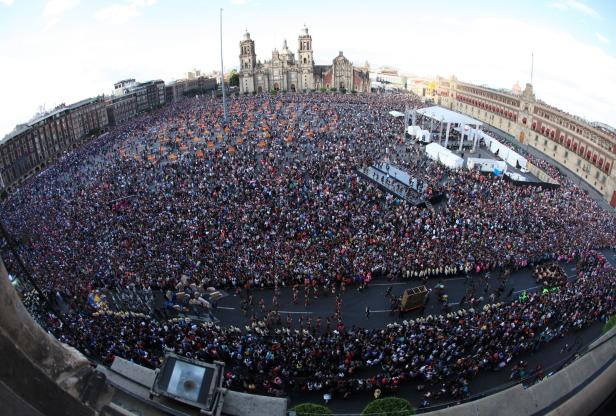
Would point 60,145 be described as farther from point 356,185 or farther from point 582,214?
point 582,214

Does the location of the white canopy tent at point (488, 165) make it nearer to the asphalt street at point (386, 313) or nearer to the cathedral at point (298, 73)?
the asphalt street at point (386, 313)

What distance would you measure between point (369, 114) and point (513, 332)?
53.2 m

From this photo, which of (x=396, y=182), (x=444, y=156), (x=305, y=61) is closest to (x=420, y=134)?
(x=444, y=156)

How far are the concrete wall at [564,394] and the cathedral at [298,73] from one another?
104m

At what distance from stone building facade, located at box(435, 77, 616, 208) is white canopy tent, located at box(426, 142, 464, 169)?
16.4 metres

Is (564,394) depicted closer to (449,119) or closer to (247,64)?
(449,119)

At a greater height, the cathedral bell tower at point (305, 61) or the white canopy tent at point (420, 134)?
the cathedral bell tower at point (305, 61)

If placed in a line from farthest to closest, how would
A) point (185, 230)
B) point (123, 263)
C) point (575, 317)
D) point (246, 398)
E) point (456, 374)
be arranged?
1. point (185, 230)
2. point (123, 263)
3. point (575, 317)
4. point (456, 374)
5. point (246, 398)

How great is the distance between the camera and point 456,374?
15344 mm

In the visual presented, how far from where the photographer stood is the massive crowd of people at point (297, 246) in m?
15.9

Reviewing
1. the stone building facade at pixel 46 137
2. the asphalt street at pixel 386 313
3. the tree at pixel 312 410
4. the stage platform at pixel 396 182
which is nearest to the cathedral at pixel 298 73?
the stone building facade at pixel 46 137

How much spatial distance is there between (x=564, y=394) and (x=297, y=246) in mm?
15728

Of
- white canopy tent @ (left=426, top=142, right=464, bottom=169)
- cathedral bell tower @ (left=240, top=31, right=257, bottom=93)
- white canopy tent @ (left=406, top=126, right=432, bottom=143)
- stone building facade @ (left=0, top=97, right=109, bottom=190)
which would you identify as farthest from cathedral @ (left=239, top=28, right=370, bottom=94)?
white canopy tent @ (left=426, top=142, right=464, bottom=169)

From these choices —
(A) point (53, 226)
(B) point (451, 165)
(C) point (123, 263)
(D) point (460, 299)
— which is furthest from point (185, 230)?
(B) point (451, 165)
